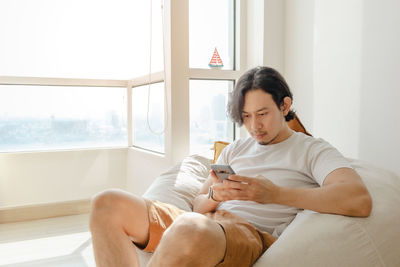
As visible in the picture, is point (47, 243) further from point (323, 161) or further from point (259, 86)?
point (323, 161)

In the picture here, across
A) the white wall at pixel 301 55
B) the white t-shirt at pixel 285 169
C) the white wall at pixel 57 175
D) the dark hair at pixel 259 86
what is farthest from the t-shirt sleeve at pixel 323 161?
the white wall at pixel 57 175

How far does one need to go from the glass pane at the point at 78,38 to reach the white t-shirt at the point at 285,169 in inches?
63.8

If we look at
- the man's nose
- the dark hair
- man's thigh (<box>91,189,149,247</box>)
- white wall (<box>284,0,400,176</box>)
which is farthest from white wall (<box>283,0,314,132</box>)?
man's thigh (<box>91,189,149,247</box>)

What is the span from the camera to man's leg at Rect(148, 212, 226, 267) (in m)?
1.03

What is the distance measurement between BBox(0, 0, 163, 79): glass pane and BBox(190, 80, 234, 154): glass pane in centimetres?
47

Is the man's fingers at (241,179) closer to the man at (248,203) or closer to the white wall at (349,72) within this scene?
the man at (248,203)

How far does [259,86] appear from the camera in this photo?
1528mm

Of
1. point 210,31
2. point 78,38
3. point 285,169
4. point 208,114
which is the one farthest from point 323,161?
point 78,38

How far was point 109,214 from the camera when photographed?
126 centimetres

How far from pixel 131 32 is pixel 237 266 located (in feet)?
9.13

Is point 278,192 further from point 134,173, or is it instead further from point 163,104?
point 134,173

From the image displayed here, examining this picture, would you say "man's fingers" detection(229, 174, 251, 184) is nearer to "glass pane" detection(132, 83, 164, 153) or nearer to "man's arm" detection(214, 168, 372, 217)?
"man's arm" detection(214, 168, 372, 217)

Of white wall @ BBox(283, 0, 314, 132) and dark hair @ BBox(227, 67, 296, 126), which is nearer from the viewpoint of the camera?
dark hair @ BBox(227, 67, 296, 126)

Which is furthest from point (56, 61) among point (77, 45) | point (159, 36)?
point (159, 36)
